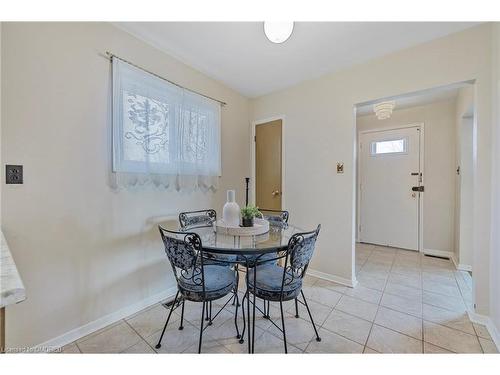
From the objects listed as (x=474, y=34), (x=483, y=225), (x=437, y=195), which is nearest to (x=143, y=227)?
(x=483, y=225)

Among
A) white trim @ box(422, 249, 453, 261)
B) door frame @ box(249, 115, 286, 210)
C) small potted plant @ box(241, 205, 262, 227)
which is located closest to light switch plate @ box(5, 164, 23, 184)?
small potted plant @ box(241, 205, 262, 227)

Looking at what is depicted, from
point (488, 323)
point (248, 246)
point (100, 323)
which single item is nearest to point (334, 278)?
point (488, 323)

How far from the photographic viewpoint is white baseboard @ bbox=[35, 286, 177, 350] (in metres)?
1.49

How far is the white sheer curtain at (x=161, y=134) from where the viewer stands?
1792 millimetres

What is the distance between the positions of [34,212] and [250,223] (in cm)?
145

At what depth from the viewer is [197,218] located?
7.49 feet

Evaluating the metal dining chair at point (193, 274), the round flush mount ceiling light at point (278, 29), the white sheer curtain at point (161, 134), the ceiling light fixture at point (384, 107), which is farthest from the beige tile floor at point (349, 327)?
the round flush mount ceiling light at point (278, 29)

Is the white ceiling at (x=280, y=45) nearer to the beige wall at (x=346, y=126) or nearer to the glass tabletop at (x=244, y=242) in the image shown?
the beige wall at (x=346, y=126)

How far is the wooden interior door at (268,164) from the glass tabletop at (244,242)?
1213 millimetres

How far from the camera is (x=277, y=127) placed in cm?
304

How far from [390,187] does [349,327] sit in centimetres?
279

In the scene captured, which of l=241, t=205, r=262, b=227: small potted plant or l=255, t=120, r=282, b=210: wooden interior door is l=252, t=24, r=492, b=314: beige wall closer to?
l=255, t=120, r=282, b=210: wooden interior door

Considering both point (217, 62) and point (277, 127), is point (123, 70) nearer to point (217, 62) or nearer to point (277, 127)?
point (217, 62)

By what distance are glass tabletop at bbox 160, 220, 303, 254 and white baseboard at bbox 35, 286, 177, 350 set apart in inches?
32.6
